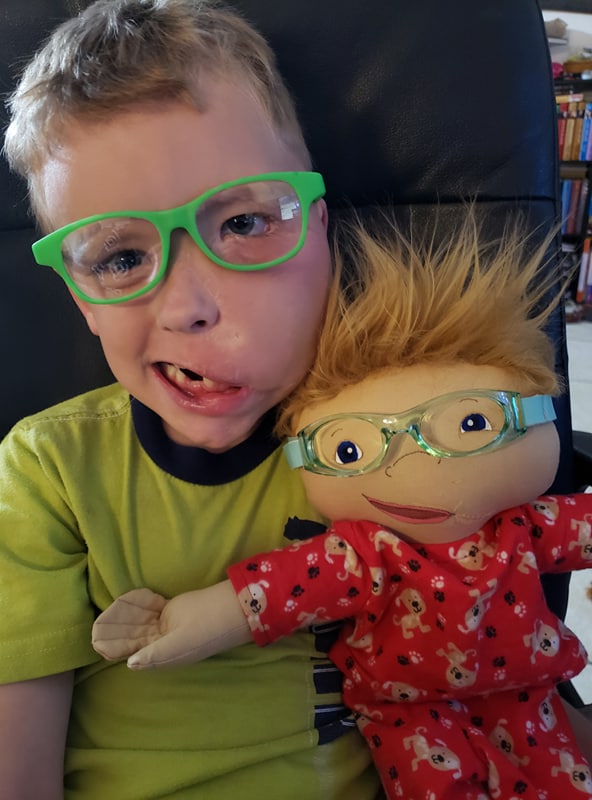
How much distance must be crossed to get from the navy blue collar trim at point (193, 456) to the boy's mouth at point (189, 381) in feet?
0.34

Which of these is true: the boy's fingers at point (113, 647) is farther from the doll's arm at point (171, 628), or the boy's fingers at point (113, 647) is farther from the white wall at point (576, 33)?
the white wall at point (576, 33)

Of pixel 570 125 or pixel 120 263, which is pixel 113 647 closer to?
pixel 120 263

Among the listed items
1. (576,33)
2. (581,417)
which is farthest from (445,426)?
(576,33)

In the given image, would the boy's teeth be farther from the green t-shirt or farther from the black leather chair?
the black leather chair

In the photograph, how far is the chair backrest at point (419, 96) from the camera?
820mm

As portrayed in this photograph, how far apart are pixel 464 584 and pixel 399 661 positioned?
0.35 ft

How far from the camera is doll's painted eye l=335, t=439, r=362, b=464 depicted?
0.66m

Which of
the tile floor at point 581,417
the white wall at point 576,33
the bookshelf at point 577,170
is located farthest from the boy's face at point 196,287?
the white wall at point 576,33

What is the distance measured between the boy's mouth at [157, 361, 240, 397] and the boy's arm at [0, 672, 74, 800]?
32 centimetres

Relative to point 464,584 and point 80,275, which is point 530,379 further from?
point 80,275

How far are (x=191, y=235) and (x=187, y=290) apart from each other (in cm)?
5

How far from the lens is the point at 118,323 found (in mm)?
645

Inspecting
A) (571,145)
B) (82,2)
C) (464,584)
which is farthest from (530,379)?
(571,145)

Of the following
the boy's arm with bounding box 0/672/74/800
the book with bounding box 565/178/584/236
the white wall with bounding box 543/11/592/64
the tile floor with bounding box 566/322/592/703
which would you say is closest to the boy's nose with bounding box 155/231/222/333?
the boy's arm with bounding box 0/672/74/800
